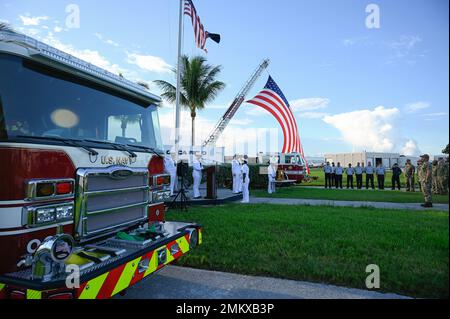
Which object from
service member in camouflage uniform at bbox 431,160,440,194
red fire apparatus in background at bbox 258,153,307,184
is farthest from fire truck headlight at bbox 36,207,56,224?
red fire apparatus in background at bbox 258,153,307,184

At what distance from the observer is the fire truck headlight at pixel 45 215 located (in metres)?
A: 2.30

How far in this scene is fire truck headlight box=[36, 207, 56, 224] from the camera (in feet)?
7.54

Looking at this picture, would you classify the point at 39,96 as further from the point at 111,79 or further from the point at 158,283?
the point at 158,283

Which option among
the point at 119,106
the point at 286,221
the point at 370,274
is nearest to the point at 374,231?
the point at 286,221

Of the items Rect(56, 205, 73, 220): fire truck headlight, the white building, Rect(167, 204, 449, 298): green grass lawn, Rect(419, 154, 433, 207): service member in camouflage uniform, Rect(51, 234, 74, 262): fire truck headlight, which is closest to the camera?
Rect(51, 234, 74, 262): fire truck headlight

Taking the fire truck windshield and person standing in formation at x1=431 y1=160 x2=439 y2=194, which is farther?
person standing in formation at x1=431 y1=160 x2=439 y2=194

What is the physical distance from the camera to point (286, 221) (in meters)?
7.31

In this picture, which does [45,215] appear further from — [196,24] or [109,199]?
[196,24]

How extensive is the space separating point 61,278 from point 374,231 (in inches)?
247

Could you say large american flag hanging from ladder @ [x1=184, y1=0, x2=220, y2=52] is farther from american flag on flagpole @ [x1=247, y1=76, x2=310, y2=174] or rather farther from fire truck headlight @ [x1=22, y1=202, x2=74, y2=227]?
fire truck headlight @ [x1=22, y1=202, x2=74, y2=227]

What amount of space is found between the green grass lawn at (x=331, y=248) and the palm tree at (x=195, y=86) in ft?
55.8

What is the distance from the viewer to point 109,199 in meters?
3.04

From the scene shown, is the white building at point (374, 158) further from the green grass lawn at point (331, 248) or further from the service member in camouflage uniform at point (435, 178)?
the green grass lawn at point (331, 248)

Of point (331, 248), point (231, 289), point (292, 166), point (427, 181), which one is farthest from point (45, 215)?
point (292, 166)
